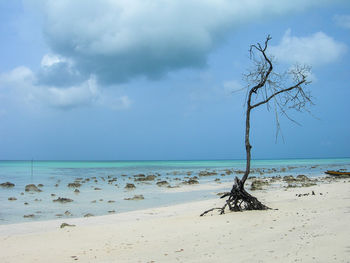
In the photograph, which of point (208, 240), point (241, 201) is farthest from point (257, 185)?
point (208, 240)

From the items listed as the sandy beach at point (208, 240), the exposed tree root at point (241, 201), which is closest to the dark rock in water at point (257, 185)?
the exposed tree root at point (241, 201)

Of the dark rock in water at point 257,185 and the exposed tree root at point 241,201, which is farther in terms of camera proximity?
the dark rock in water at point 257,185

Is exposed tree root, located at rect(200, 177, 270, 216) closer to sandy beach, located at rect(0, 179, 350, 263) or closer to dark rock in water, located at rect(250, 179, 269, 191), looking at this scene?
sandy beach, located at rect(0, 179, 350, 263)

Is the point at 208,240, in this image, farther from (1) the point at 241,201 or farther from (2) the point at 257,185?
(2) the point at 257,185

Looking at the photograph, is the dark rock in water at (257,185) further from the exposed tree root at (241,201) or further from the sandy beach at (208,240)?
the sandy beach at (208,240)

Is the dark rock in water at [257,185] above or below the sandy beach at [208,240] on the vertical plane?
below

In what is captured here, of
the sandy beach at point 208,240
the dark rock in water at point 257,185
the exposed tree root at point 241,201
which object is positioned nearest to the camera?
the sandy beach at point 208,240

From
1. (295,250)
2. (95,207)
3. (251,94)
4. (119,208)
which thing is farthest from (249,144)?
(95,207)

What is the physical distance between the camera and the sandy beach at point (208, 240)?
17.7 feet

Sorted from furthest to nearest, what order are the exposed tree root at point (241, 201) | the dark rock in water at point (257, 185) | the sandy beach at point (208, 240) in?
the dark rock in water at point (257, 185) < the exposed tree root at point (241, 201) < the sandy beach at point (208, 240)

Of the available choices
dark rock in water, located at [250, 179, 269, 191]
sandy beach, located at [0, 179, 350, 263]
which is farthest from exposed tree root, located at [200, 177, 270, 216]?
dark rock in water, located at [250, 179, 269, 191]

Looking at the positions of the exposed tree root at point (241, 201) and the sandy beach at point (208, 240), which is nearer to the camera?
the sandy beach at point (208, 240)

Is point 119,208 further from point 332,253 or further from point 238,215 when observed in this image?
point 332,253

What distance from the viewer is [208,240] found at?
→ 6.62 m
